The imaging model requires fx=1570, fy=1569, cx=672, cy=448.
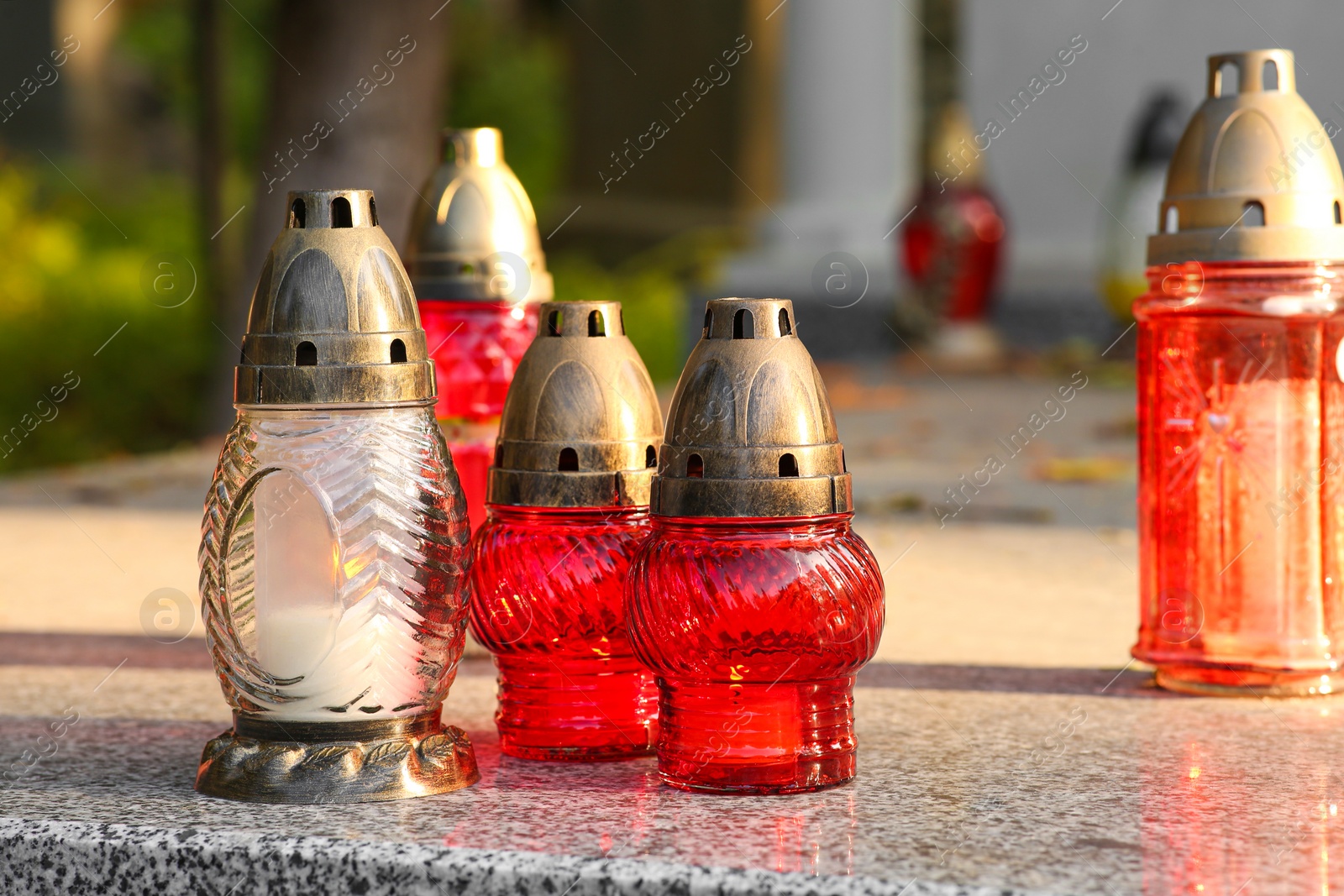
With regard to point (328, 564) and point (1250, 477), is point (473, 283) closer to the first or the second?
point (328, 564)

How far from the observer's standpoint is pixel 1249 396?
7.63 feet

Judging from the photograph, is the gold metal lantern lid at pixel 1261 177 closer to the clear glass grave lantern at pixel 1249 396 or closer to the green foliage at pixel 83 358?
the clear glass grave lantern at pixel 1249 396

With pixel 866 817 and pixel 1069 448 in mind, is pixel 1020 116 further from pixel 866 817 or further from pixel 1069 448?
pixel 866 817

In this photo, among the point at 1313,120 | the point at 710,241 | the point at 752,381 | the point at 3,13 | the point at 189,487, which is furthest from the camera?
the point at 3,13

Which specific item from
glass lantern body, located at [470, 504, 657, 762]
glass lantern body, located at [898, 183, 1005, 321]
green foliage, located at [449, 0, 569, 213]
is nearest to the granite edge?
glass lantern body, located at [470, 504, 657, 762]

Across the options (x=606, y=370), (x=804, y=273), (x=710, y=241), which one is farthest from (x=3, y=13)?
(x=606, y=370)

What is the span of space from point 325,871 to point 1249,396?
1.49 metres

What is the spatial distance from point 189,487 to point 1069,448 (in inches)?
123

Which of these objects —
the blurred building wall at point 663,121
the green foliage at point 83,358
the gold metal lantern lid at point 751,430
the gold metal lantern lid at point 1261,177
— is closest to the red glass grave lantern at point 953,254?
the green foliage at point 83,358

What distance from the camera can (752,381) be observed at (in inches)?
69.6

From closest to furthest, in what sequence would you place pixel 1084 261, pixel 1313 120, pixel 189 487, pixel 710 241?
pixel 1313 120, pixel 189 487, pixel 1084 261, pixel 710 241

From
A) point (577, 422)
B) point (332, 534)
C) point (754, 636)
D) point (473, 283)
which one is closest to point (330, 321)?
point (332, 534)

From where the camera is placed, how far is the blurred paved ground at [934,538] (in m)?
3.05

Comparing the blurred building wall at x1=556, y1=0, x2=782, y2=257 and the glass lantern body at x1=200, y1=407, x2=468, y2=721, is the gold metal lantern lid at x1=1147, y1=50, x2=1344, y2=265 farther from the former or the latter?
the blurred building wall at x1=556, y1=0, x2=782, y2=257
